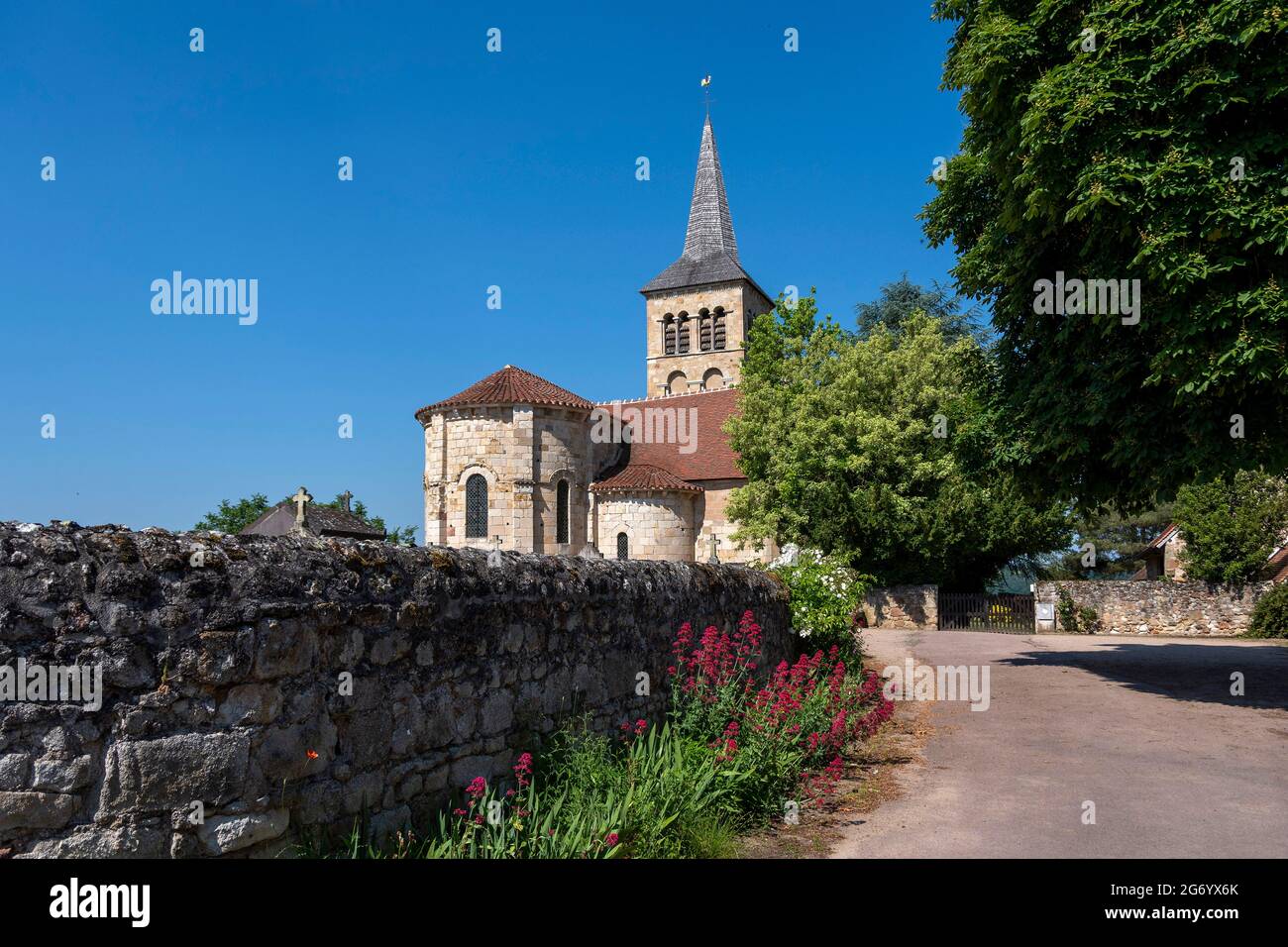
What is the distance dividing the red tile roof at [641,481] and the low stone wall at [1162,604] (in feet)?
40.5

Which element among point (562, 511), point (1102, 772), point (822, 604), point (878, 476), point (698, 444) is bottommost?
point (1102, 772)

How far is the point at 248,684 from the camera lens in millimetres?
3918

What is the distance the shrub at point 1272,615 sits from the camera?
71.1 feet

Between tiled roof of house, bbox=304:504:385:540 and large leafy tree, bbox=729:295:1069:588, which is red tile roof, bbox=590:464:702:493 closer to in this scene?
large leafy tree, bbox=729:295:1069:588

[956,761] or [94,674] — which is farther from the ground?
[94,674]

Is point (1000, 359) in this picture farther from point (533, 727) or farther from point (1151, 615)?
point (1151, 615)

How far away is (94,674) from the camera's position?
3.44 meters

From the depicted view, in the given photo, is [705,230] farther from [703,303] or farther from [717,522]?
[717,522]

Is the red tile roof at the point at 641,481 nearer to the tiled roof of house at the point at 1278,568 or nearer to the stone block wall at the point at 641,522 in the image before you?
the stone block wall at the point at 641,522

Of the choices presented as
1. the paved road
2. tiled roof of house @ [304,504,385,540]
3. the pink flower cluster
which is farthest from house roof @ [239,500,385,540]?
the paved road

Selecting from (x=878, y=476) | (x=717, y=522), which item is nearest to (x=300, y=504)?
(x=878, y=476)

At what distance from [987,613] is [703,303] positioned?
90.2ft
